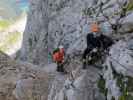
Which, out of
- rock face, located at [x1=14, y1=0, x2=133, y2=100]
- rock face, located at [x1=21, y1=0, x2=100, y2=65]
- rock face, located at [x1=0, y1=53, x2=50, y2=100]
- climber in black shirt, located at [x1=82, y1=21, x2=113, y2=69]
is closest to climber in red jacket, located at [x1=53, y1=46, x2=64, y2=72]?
rock face, located at [x1=14, y1=0, x2=133, y2=100]

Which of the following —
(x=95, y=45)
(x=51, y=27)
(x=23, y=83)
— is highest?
(x=51, y=27)

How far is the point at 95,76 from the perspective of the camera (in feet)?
66.7

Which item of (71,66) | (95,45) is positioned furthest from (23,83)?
(95,45)

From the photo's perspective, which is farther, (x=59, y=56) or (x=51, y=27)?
(x=51, y=27)

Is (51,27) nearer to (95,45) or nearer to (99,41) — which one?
(95,45)

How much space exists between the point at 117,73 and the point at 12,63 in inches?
644

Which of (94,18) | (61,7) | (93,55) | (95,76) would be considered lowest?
(95,76)

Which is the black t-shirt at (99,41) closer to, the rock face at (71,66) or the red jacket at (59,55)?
the rock face at (71,66)

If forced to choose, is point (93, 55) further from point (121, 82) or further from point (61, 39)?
point (61, 39)

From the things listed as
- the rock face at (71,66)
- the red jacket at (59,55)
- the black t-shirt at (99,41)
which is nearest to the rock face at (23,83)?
the rock face at (71,66)

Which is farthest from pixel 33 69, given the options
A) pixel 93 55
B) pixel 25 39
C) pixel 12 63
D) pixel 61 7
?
pixel 25 39

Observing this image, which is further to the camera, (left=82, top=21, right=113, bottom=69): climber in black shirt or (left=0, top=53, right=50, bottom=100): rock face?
(left=0, top=53, right=50, bottom=100): rock face

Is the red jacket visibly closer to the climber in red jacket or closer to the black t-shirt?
the climber in red jacket

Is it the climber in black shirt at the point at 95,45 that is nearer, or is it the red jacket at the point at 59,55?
the climber in black shirt at the point at 95,45
